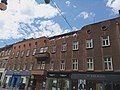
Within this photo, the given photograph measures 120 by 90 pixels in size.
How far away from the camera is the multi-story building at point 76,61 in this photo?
68.0 ft

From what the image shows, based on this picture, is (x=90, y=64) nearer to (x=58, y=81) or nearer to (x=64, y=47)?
(x=64, y=47)

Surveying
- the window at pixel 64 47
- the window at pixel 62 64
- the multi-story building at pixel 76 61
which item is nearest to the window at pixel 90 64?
the multi-story building at pixel 76 61

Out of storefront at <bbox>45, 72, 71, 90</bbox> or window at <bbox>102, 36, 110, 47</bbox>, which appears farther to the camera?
storefront at <bbox>45, 72, 71, 90</bbox>

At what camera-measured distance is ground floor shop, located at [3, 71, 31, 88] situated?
3159 centimetres

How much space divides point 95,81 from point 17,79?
62.3 feet

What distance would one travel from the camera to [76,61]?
24438 millimetres

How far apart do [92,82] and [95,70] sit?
1614mm

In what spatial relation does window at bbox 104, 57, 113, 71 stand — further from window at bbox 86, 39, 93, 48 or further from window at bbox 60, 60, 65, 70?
window at bbox 60, 60, 65, 70

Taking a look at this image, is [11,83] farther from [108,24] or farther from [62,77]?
[108,24]

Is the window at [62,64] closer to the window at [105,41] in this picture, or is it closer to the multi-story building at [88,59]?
the multi-story building at [88,59]

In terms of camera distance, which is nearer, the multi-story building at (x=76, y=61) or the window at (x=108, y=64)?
the window at (x=108, y=64)

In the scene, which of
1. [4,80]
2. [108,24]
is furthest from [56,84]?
[4,80]

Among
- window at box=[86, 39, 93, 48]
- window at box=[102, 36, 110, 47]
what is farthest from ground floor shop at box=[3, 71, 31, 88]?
window at box=[102, 36, 110, 47]

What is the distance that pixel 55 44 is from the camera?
2867 cm
